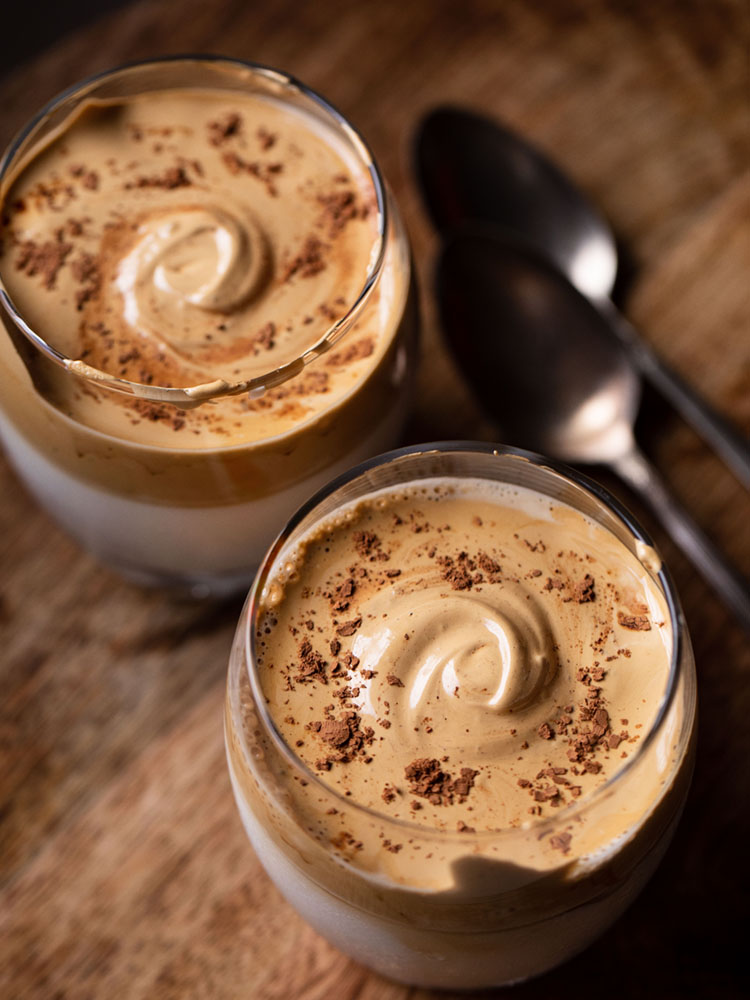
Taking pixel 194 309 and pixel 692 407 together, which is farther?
pixel 692 407

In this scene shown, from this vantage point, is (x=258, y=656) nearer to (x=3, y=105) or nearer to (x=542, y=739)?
(x=542, y=739)

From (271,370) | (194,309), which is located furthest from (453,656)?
(194,309)

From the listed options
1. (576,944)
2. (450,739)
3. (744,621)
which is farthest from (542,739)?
(744,621)

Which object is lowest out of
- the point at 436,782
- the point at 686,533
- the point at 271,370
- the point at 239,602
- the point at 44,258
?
the point at 686,533

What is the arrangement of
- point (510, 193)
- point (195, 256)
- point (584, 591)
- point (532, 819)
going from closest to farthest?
point (532, 819) → point (584, 591) → point (195, 256) → point (510, 193)

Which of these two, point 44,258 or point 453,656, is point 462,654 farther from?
point 44,258

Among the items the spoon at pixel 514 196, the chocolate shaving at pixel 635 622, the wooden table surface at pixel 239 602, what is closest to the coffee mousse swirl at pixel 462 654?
the chocolate shaving at pixel 635 622
